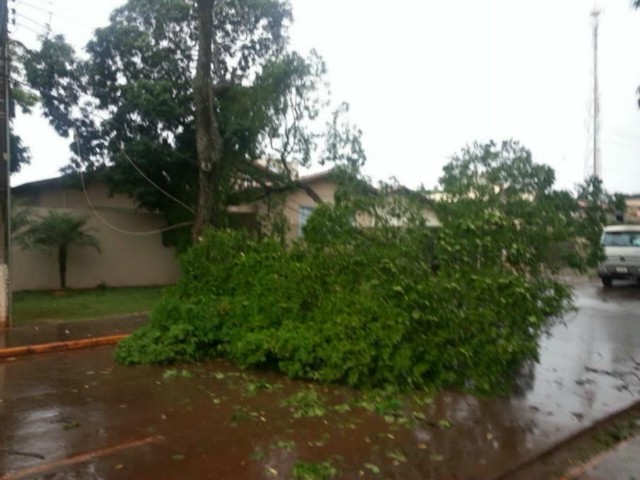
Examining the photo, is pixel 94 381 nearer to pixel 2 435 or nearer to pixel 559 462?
pixel 2 435

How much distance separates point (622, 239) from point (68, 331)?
58.0 feet

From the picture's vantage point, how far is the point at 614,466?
16.8ft

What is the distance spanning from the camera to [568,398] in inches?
285

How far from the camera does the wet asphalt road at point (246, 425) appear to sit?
4.84 meters

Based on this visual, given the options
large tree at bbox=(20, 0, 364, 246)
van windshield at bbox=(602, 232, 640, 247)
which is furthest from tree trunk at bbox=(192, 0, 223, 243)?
van windshield at bbox=(602, 232, 640, 247)

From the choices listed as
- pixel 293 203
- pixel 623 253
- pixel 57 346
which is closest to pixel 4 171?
pixel 57 346

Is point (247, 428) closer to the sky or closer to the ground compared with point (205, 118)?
closer to the ground

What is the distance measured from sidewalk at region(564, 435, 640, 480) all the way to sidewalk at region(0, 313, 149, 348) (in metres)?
8.54

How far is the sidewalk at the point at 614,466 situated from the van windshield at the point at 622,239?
16.7 m

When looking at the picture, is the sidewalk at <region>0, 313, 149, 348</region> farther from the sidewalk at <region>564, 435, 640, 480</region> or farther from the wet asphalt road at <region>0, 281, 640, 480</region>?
the sidewalk at <region>564, 435, 640, 480</region>

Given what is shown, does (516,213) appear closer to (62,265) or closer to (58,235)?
(58,235)

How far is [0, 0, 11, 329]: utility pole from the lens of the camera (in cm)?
1142

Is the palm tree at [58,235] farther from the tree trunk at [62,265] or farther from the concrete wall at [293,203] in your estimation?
the concrete wall at [293,203]

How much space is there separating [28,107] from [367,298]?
14.3 meters
